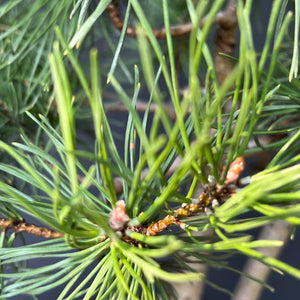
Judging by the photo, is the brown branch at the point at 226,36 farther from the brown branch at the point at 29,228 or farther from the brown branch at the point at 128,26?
the brown branch at the point at 29,228

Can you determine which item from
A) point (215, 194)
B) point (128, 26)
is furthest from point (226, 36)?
point (215, 194)

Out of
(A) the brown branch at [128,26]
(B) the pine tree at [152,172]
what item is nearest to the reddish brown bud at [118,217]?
(B) the pine tree at [152,172]

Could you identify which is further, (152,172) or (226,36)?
(226,36)

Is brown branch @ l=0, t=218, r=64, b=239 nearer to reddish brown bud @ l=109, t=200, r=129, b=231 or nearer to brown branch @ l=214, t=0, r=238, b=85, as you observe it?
reddish brown bud @ l=109, t=200, r=129, b=231

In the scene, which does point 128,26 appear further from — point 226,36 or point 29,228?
point 29,228

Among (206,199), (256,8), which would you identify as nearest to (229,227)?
(206,199)

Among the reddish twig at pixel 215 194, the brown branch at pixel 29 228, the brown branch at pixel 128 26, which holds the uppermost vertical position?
the brown branch at pixel 128 26

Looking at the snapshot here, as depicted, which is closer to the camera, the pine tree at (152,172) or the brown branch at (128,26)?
the pine tree at (152,172)

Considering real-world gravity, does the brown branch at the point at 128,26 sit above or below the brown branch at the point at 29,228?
above

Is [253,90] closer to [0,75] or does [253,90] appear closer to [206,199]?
[206,199]

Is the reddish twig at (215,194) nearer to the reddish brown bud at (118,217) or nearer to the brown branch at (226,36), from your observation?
the reddish brown bud at (118,217)

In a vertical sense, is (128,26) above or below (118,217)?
above
